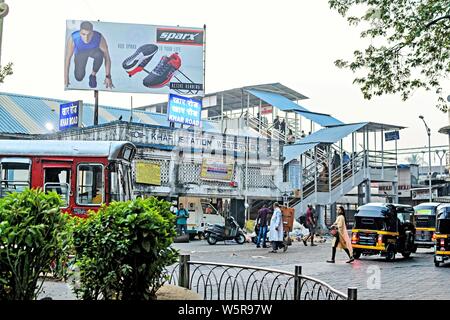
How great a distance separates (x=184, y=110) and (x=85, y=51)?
5836mm

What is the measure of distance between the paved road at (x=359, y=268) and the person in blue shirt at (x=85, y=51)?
10.7m

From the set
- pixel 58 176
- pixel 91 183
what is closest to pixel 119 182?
pixel 91 183

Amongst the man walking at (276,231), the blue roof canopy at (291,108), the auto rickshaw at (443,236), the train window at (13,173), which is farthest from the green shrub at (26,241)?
the blue roof canopy at (291,108)

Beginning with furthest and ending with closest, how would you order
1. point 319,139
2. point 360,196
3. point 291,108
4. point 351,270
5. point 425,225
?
point 360,196 → point 291,108 → point 319,139 → point 425,225 → point 351,270

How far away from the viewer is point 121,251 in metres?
5.90

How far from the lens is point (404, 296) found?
973 centimetres

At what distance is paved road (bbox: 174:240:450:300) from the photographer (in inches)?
411

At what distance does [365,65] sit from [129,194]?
22.5ft

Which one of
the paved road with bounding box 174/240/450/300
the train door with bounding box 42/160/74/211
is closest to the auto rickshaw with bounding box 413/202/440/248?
the paved road with bounding box 174/240/450/300

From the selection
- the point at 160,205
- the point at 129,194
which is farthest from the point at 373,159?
the point at 160,205

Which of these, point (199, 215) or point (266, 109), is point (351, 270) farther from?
point (266, 109)

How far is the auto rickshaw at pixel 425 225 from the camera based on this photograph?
64.3 feet

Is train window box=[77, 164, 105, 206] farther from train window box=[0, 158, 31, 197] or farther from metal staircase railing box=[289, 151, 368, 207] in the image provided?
metal staircase railing box=[289, 151, 368, 207]

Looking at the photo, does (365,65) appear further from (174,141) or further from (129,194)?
(174,141)
